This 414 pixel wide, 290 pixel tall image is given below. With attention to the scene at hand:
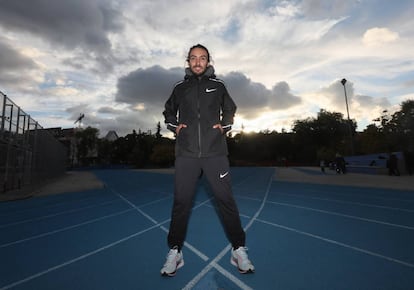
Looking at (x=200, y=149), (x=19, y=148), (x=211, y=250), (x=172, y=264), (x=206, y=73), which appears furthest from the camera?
(x=19, y=148)

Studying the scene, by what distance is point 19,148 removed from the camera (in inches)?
436

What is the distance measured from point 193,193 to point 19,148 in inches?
503

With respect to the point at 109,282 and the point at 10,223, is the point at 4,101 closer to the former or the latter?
the point at 10,223

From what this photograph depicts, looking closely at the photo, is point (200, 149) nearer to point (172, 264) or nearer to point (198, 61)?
point (198, 61)

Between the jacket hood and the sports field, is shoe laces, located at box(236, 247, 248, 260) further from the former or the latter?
the jacket hood

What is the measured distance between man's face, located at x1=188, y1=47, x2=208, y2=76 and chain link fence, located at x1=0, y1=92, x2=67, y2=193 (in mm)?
9924

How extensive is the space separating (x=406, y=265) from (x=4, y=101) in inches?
509

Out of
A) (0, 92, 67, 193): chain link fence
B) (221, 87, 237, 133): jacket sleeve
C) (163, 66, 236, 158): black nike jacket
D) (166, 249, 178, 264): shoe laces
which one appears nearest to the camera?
(166, 249, 178, 264): shoe laces

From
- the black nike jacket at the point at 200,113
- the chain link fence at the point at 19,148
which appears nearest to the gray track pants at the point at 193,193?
the black nike jacket at the point at 200,113

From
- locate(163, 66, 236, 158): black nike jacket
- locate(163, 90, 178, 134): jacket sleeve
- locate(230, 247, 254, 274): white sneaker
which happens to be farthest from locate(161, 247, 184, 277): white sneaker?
locate(163, 90, 178, 134): jacket sleeve

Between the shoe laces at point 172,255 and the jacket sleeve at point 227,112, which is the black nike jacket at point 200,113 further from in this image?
the shoe laces at point 172,255

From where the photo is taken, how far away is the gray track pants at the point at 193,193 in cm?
242

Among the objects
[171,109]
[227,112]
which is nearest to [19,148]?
[171,109]

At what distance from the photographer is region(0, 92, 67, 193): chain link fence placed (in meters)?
9.37
